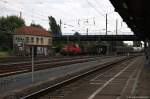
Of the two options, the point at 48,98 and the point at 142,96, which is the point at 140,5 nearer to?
the point at 142,96

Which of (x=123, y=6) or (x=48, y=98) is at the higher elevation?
(x=123, y=6)

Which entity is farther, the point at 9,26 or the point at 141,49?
the point at 141,49

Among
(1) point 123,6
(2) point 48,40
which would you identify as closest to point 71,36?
(2) point 48,40

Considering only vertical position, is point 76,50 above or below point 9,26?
below

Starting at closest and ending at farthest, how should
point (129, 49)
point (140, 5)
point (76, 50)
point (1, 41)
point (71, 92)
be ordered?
point (71, 92), point (140, 5), point (76, 50), point (1, 41), point (129, 49)

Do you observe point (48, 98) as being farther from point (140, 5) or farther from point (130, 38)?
point (130, 38)

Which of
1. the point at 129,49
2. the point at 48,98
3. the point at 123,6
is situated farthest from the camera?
the point at 129,49

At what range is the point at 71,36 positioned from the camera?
122 meters

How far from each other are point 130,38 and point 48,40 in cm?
2662

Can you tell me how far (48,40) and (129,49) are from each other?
36219 mm

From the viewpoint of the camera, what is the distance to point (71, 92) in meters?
17.6

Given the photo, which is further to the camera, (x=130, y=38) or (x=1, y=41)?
(x=130, y=38)

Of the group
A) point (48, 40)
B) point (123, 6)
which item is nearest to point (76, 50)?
point (48, 40)

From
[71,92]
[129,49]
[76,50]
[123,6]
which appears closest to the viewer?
[71,92]
